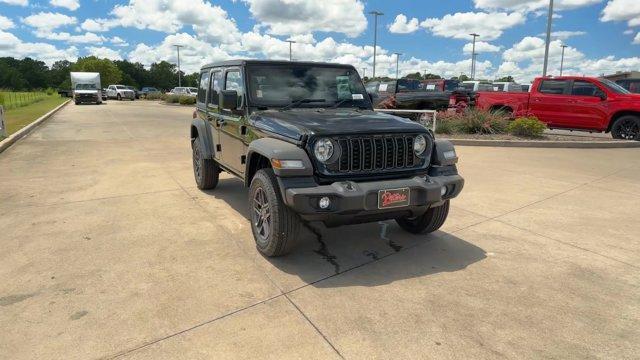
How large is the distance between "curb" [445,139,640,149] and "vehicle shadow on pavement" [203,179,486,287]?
7.01 meters

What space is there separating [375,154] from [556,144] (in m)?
9.17

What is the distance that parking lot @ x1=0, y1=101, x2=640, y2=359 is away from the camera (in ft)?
8.97

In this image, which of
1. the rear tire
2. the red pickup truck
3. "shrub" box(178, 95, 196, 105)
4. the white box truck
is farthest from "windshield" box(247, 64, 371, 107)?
the white box truck

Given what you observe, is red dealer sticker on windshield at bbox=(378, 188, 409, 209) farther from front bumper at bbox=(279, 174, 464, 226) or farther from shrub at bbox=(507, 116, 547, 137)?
shrub at bbox=(507, 116, 547, 137)

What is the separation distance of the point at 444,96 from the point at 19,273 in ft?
53.0

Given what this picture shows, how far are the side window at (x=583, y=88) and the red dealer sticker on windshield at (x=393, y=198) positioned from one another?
34.6 feet

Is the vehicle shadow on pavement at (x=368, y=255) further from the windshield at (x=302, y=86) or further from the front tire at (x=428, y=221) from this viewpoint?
the windshield at (x=302, y=86)

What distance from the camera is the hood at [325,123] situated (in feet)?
12.1

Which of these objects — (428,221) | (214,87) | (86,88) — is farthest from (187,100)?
(428,221)

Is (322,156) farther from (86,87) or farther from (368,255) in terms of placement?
(86,87)

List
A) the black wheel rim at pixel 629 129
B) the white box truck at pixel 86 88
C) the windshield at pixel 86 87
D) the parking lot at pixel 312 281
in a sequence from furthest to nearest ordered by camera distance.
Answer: the windshield at pixel 86 87, the white box truck at pixel 86 88, the black wheel rim at pixel 629 129, the parking lot at pixel 312 281

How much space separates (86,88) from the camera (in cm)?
3712

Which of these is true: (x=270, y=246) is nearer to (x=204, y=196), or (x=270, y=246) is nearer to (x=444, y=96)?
(x=204, y=196)

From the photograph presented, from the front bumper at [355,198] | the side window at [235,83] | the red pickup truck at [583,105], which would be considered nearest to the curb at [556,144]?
the red pickup truck at [583,105]
